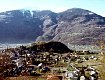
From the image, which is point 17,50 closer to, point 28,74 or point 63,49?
point 63,49

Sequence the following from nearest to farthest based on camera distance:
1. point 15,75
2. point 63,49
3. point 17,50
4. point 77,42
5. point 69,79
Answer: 1. point 69,79
2. point 15,75
3. point 17,50
4. point 63,49
5. point 77,42

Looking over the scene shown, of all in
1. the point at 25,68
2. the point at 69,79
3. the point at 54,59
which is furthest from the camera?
the point at 54,59

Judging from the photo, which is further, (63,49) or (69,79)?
(63,49)

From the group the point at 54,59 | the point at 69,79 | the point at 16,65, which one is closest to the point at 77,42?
the point at 54,59

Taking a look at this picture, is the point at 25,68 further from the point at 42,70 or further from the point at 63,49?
the point at 63,49

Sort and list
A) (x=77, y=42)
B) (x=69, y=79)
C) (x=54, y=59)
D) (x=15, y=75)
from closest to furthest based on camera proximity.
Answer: (x=69, y=79)
(x=15, y=75)
(x=54, y=59)
(x=77, y=42)

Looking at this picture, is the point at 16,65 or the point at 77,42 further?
the point at 77,42

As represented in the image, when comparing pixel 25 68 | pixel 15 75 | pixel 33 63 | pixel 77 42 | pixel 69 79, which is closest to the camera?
pixel 69 79

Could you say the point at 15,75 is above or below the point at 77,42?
above

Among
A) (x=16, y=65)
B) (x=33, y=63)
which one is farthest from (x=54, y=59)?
(x=16, y=65)
